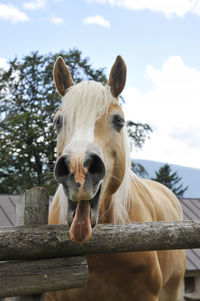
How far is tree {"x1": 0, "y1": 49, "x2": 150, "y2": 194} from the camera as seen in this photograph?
1923cm

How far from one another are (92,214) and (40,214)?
41 cm

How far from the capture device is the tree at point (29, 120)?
19234 millimetres

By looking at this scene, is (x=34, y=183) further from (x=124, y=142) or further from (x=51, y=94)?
(x=124, y=142)

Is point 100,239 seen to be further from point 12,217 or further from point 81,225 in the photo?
point 12,217

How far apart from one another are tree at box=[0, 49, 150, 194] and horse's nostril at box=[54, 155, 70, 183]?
15.5m

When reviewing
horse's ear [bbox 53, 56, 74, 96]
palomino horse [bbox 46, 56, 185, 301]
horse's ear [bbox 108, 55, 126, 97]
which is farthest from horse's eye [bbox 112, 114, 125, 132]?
horse's ear [bbox 53, 56, 74, 96]

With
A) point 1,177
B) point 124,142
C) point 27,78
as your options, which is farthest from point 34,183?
point 124,142

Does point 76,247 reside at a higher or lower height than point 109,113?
lower

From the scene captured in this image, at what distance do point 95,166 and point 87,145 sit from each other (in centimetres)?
14

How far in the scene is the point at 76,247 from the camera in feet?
6.81

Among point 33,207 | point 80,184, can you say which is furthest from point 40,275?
point 80,184

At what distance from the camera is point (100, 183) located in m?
1.88

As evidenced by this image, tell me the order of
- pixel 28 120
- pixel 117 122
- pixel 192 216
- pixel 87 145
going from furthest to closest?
1. pixel 28 120
2. pixel 192 216
3. pixel 117 122
4. pixel 87 145

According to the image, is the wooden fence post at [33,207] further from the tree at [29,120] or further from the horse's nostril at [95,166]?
the tree at [29,120]
